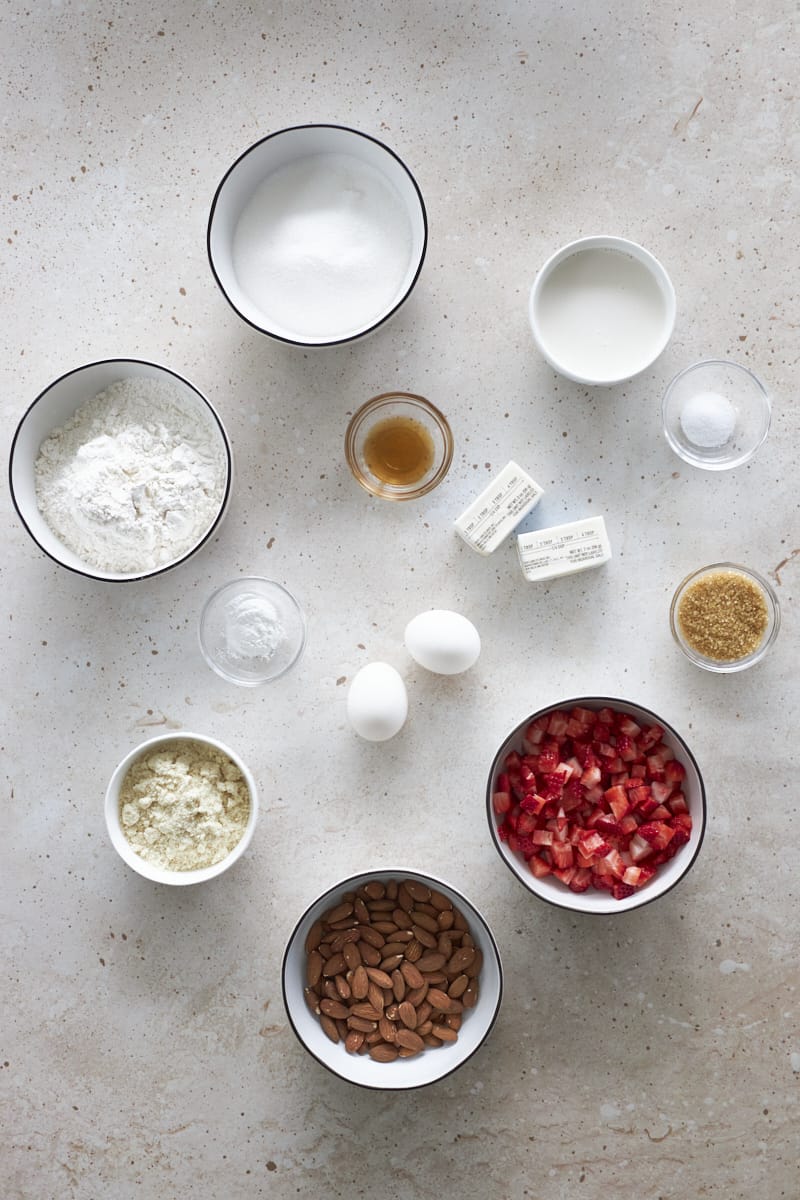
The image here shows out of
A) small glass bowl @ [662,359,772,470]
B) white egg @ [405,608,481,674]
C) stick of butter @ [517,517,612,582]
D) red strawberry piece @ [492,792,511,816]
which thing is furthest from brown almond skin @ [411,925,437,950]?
small glass bowl @ [662,359,772,470]

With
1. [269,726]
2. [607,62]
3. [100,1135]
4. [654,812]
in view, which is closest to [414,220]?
[607,62]

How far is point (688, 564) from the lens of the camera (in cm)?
146

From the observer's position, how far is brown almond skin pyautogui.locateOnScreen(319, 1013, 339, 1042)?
1349 millimetres

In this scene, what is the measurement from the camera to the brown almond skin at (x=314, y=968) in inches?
53.2

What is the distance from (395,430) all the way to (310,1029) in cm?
98

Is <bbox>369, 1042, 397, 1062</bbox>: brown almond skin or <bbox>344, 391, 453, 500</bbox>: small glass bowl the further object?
<bbox>344, 391, 453, 500</bbox>: small glass bowl

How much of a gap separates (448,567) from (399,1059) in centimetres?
79

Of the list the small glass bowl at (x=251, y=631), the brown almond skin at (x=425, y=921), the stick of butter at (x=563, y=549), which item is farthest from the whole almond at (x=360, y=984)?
the stick of butter at (x=563, y=549)

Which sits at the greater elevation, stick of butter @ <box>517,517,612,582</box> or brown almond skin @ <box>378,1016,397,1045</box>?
stick of butter @ <box>517,517,612,582</box>

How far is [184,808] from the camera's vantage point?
135cm

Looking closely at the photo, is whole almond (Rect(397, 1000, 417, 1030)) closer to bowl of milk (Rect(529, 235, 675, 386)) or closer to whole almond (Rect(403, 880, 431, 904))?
whole almond (Rect(403, 880, 431, 904))

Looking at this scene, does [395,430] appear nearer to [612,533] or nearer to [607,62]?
[612,533]

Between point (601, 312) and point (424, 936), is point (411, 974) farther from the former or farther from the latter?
point (601, 312)

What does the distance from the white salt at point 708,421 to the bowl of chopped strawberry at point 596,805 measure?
0.47 m
